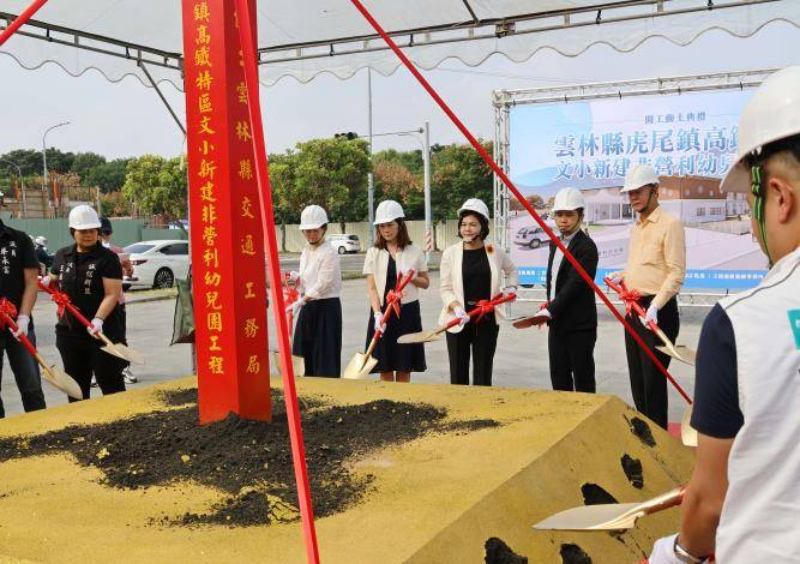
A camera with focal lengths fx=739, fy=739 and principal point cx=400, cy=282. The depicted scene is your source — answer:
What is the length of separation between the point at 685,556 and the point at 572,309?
2.71 m

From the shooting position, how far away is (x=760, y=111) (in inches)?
37.7

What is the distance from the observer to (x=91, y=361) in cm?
379

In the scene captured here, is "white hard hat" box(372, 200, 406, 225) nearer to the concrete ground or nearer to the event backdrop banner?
the concrete ground

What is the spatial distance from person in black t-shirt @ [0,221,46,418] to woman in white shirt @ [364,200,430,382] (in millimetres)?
1809

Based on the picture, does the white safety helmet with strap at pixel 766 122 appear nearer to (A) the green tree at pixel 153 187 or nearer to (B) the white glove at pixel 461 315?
(B) the white glove at pixel 461 315

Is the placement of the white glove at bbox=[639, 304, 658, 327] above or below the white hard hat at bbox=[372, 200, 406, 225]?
below

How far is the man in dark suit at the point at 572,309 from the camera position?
12.2 feet

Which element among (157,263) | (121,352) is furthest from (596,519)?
(157,263)

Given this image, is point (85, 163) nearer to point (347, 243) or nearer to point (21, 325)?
point (347, 243)

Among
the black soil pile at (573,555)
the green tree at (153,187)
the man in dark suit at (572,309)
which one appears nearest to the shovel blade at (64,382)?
the man in dark suit at (572,309)

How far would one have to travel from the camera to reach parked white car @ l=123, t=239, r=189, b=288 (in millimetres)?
14734

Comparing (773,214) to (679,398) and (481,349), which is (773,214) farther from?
(679,398)

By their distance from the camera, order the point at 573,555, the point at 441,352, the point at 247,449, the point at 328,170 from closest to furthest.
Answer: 1. the point at 573,555
2. the point at 247,449
3. the point at 441,352
4. the point at 328,170

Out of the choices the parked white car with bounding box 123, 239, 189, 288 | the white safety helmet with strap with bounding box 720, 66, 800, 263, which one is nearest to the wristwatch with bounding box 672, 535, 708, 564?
the white safety helmet with strap with bounding box 720, 66, 800, 263
